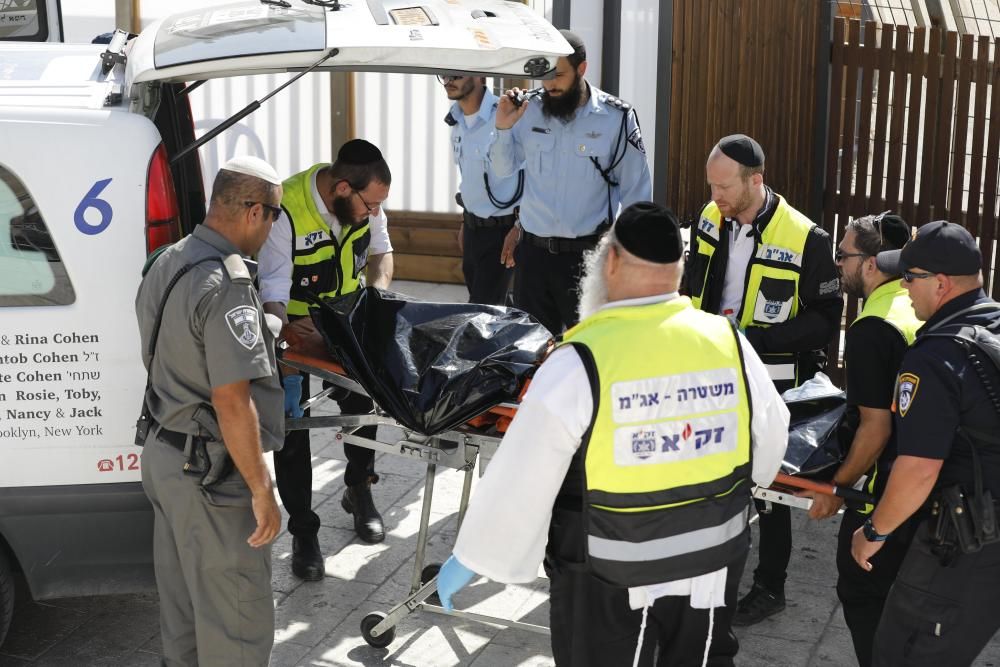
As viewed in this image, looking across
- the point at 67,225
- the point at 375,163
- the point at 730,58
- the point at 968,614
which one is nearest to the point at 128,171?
the point at 67,225

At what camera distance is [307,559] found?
487 centimetres

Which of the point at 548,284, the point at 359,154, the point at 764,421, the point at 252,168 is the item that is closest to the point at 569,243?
the point at 548,284

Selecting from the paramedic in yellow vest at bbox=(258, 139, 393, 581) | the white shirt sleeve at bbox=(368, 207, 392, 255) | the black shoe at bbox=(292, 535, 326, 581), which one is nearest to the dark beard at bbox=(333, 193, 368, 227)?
the paramedic in yellow vest at bbox=(258, 139, 393, 581)

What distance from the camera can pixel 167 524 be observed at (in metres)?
3.63

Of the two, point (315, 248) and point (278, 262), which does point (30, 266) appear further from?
point (315, 248)

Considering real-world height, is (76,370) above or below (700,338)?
below

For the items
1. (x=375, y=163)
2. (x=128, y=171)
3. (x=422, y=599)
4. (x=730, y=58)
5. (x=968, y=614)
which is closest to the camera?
(x=968, y=614)

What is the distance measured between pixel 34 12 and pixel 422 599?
3795 millimetres

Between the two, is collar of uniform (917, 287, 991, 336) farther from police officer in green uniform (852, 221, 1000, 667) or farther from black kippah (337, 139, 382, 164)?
black kippah (337, 139, 382, 164)

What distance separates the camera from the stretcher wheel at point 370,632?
14.2 feet

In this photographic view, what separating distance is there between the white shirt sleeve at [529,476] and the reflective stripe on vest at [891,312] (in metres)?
1.16

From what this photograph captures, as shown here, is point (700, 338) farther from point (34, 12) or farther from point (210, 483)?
point (34, 12)

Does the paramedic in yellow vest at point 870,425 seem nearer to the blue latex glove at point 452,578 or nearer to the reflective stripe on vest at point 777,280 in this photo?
the reflective stripe on vest at point 777,280

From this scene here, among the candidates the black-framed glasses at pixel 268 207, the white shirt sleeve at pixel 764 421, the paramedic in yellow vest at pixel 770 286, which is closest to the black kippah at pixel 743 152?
the paramedic in yellow vest at pixel 770 286
